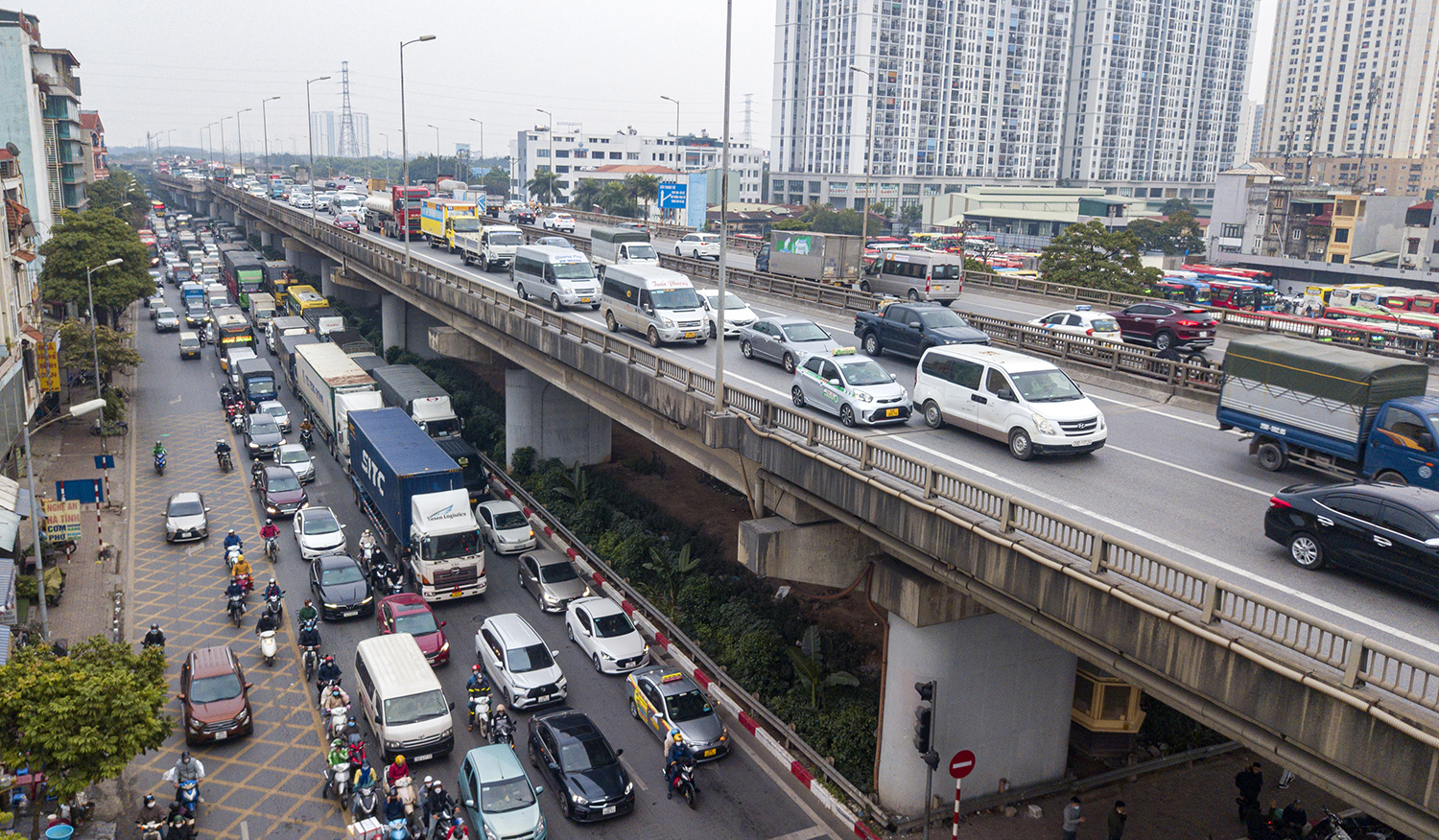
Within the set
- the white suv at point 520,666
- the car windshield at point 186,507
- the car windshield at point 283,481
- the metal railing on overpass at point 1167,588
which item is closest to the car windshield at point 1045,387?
the metal railing on overpass at point 1167,588

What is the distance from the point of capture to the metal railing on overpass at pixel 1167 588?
10.1m

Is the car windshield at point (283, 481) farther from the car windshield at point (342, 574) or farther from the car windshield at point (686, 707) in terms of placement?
the car windshield at point (686, 707)

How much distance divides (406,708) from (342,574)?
31.2 ft

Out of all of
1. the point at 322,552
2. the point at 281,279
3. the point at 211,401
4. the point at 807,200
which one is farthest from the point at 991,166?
the point at 322,552

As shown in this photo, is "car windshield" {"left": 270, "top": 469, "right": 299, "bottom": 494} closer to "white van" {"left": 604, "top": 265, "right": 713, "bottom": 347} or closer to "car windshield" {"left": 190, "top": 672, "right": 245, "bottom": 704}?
"white van" {"left": 604, "top": 265, "right": 713, "bottom": 347}

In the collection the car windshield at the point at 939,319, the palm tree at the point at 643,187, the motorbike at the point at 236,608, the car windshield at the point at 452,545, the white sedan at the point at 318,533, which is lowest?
the motorbike at the point at 236,608

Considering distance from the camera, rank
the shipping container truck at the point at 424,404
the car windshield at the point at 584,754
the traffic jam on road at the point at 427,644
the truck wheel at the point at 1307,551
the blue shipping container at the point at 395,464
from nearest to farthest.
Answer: the truck wheel at the point at 1307,551
the traffic jam on road at the point at 427,644
the car windshield at the point at 584,754
the blue shipping container at the point at 395,464
the shipping container truck at the point at 424,404

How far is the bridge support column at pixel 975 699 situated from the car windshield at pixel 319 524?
21672 millimetres

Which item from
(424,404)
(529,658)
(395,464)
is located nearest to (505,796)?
(529,658)

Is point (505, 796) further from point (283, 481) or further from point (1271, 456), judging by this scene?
point (283, 481)

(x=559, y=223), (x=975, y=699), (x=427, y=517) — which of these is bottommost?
(x=427, y=517)

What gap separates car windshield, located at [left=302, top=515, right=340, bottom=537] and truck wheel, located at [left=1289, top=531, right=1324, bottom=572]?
28.9m

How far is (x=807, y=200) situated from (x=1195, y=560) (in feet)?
507

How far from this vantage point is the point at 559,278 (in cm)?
3741
